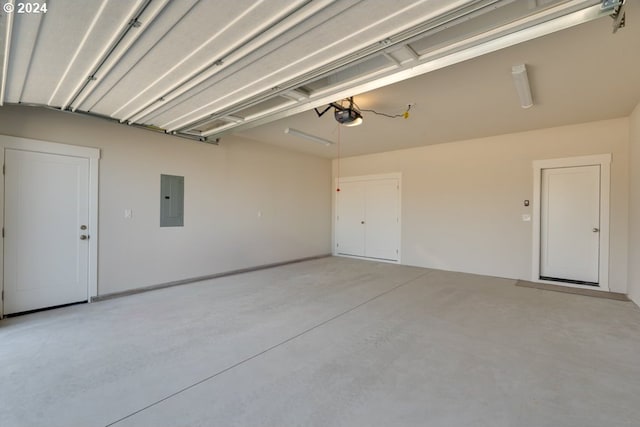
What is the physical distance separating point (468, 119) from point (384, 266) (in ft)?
11.2

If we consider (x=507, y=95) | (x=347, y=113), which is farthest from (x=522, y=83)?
(x=347, y=113)

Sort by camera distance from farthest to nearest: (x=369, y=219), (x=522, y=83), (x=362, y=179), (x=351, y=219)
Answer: (x=351, y=219) < (x=362, y=179) < (x=369, y=219) < (x=522, y=83)

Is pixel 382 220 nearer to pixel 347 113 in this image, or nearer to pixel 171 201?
pixel 347 113

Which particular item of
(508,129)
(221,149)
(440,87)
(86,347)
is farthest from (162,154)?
(508,129)

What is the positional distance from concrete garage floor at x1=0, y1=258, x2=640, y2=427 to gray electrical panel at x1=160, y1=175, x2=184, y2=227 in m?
1.26

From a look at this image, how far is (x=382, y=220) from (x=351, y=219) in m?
0.90

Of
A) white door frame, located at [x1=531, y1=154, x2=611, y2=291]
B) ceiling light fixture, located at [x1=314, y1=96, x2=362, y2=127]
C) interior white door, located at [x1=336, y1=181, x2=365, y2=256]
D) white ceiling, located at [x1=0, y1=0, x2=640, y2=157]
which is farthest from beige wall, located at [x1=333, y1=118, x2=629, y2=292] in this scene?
ceiling light fixture, located at [x1=314, y1=96, x2=362, y2=127]

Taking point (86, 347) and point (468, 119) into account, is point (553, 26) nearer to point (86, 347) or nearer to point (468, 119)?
point (468, 119)

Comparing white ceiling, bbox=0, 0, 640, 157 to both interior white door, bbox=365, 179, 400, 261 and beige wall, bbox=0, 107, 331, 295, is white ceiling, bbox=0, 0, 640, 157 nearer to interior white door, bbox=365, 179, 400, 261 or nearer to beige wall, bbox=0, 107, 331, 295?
beige wall, bbox=0, 107, 331, 295

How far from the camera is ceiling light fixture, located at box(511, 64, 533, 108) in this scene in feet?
9.52

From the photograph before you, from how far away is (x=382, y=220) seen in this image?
23.6 ft

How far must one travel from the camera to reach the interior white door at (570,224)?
15.8 feet

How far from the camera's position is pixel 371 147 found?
657 cm

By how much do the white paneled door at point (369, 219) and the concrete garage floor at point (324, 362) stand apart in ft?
9.74
